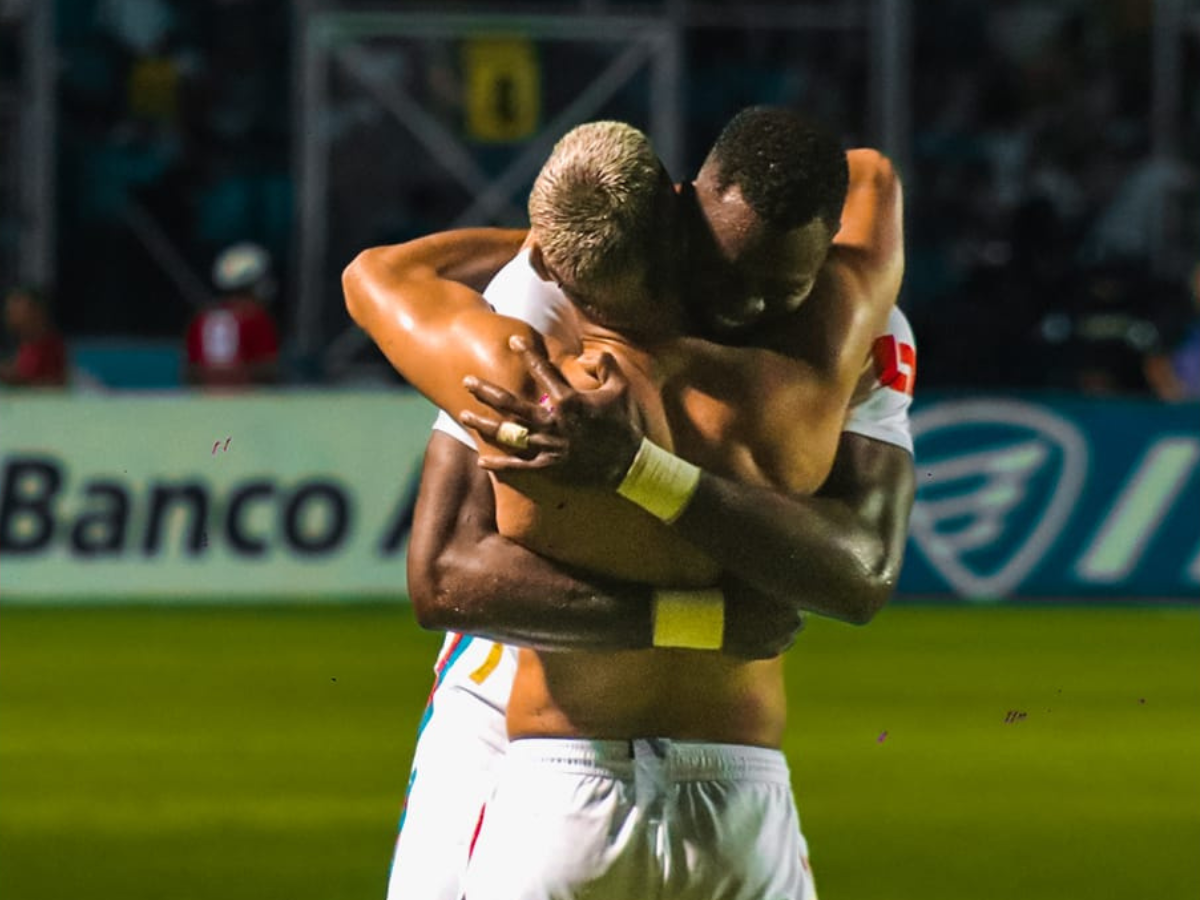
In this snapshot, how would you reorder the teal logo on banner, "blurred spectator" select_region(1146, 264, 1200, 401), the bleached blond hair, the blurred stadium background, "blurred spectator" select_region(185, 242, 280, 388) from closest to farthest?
the bleached blond hair
the blurred stadium background
the teal logo on banner
"blurred spectator" select_region(185, 242, 280, 388)
"blurred spectator" select_region(1146, 264, 1200, 401)

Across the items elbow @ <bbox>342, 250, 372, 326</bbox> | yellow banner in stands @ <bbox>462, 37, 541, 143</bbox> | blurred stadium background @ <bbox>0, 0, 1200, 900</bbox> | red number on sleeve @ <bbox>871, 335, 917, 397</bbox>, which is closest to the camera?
elbow @ <bbox>342, 250, 372, 326</bbox>

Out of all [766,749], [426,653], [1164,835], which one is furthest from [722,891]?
[426,653]

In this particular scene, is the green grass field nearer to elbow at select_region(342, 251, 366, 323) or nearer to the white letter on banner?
the white letter on banner

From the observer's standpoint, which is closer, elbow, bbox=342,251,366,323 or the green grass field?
Result: elbow, bbox=342,251,366,323

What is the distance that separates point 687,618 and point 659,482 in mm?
244

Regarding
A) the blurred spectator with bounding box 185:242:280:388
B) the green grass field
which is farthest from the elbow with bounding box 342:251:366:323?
the blurred spectator with bounding box 185:242:280:388

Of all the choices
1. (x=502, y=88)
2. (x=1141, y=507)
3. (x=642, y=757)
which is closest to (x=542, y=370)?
(x=642, y=757)

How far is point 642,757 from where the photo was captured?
11.3ft

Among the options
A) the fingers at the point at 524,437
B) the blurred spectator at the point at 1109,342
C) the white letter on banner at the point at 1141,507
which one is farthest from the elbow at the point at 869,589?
the blurred spectator at the point at 1109,342

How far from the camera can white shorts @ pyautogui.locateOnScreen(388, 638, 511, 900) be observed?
12.9 ft

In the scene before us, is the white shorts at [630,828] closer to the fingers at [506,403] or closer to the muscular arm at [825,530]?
the muscular arm at [825,530]

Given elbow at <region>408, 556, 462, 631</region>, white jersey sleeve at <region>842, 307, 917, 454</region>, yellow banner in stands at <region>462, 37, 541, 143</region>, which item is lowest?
yellow banner in stands at <region>462, 37, 541, 143</region>

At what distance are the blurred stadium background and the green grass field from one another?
32 millimetres

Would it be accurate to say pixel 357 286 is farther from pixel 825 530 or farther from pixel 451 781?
pixel 451 781
